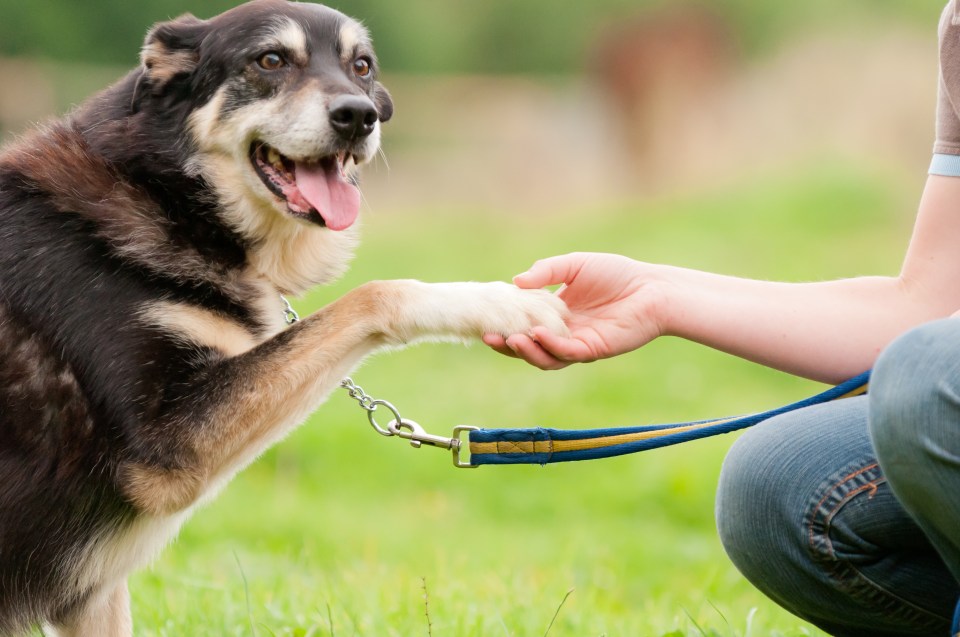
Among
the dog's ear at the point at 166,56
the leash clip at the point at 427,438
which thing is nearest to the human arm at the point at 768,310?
the leash clip at the point at 427,438

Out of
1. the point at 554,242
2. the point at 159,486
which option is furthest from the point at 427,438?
the point at 554,242

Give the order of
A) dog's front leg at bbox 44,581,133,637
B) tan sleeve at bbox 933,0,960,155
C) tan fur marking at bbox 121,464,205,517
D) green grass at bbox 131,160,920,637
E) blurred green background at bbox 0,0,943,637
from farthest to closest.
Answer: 1. blurred green background at bbox 0,0,943,637
2. green grass at bbox 131,160,920,637
3. dog's front leg at bbox 44,581,133,637
4. tan fur marking at bbox 121,464,205,517
5. tan sleeve at bbox 933,0,960,155

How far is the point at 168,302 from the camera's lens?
2.77m

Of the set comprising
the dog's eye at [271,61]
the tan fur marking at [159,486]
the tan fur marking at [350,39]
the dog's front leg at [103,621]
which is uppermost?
the tan fur marking at [350,39]

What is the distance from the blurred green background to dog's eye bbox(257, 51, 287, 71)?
45 centimetres

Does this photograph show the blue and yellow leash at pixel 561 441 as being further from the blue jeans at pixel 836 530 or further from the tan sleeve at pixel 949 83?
the tan sleeve at pixel 949 83

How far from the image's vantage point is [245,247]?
3.04 m

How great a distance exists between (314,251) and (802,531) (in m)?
1.55

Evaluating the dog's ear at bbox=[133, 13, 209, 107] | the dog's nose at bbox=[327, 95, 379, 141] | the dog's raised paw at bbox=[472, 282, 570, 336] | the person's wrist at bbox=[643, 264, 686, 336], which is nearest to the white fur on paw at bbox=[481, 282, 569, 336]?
the dog's raised paw at bbox=[472, 282, 570, 336]

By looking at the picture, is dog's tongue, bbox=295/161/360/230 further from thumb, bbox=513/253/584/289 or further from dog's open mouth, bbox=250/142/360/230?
thumb, bbox=513/253/584/289

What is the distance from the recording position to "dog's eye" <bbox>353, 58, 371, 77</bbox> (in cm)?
334

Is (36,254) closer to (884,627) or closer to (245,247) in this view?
(245,247)

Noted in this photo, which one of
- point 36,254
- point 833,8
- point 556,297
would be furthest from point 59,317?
point 833,8

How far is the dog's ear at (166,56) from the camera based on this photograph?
3107mm
